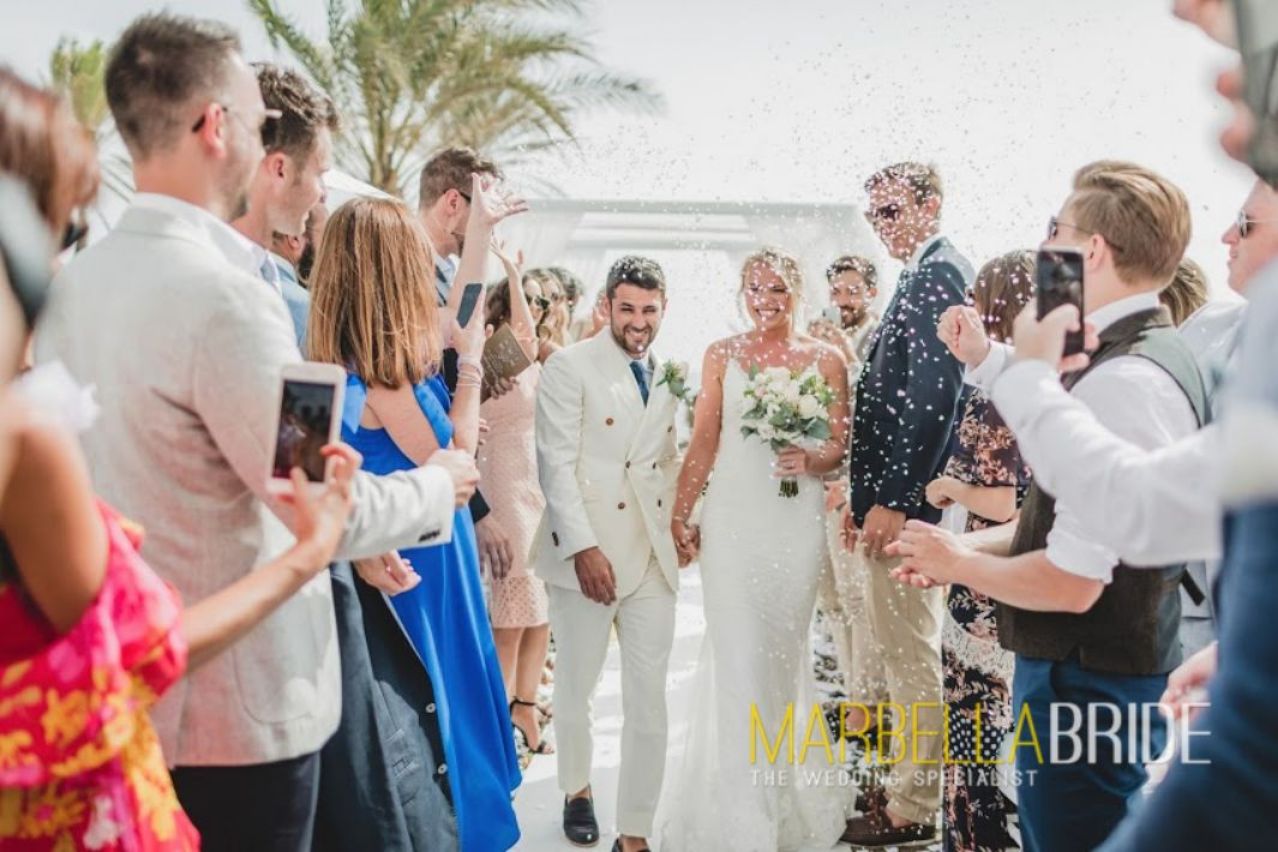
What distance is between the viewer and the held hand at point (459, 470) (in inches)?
81.8

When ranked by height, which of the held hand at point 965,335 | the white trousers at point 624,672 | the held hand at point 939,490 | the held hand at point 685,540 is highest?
the held hand at point 965,335

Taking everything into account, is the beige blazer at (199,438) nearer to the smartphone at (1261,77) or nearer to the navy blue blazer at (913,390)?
the smartphone at (1261,77)

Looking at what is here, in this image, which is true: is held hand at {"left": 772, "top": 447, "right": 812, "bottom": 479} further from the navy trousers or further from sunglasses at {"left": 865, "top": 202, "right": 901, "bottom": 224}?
the navy trousers

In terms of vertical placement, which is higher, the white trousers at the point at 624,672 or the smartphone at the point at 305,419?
the smartphone at the point at 305,419

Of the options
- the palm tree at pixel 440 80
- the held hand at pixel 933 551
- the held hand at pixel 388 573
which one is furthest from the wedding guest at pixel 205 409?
the palm tree at pixel 440 80

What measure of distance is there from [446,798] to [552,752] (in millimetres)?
2181

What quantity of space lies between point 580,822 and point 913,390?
2.02m

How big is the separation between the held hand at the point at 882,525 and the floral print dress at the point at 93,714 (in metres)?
2.77

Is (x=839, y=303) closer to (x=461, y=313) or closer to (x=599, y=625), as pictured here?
(x=599, y=625)

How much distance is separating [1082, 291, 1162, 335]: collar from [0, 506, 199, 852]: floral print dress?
1.86 metres

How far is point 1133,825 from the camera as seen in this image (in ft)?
3.10

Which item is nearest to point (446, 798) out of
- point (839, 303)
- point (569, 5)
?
point (839, 303)

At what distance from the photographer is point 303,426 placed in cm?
161

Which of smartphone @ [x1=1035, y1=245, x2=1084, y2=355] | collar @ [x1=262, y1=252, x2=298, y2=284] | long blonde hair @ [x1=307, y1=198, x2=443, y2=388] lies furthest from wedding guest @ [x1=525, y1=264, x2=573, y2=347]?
smartphone @ [x1=1035, y1=245, x2=1084, y2=355]
